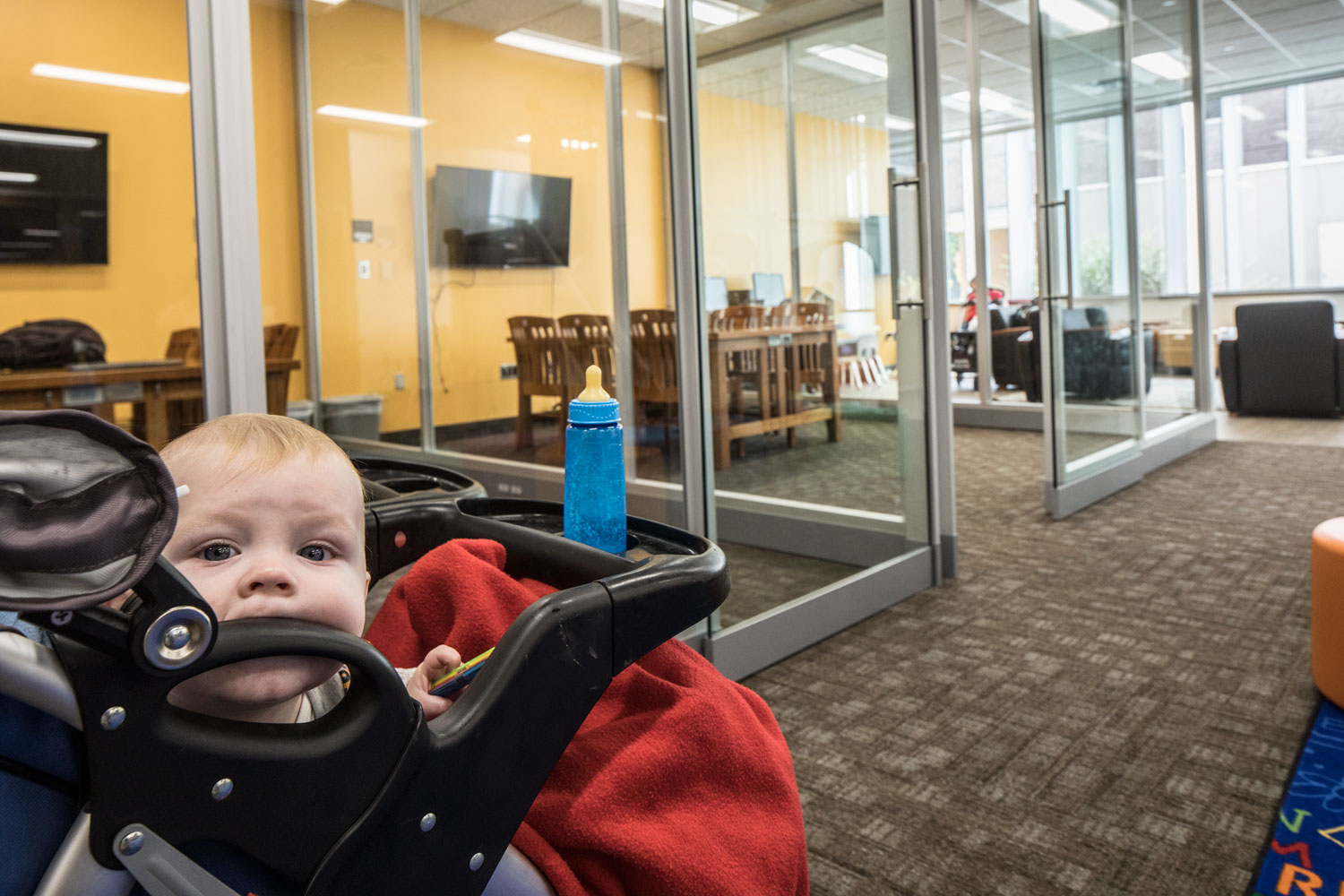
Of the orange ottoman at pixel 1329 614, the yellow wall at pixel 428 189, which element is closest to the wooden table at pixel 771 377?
the yellow wall at pixel 428 189

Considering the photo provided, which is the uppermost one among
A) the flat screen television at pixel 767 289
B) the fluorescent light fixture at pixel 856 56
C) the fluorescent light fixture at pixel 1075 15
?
the fluorescent light fixture at pixel 1075 15

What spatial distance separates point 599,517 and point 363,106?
3.22 metres

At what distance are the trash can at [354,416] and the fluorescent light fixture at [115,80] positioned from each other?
156 cm

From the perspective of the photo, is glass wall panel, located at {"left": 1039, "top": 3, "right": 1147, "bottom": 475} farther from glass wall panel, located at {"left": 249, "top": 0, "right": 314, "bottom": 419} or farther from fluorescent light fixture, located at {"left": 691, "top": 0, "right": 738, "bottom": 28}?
glass wall panel, located at {"left": 249, "top": 0, "right": 314, "bottom": 419}

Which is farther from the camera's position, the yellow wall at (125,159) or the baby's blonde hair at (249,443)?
the yellow wall at (125,159)

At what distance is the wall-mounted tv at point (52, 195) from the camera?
1.78 m

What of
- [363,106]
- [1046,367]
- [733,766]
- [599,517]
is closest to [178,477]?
[599,517]

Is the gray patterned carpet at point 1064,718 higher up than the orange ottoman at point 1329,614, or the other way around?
the orange ottoman at point 1329,614

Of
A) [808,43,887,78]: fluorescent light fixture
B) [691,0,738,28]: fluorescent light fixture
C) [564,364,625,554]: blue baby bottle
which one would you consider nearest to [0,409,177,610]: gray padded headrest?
[564,364,625,554]: blue baby bottle

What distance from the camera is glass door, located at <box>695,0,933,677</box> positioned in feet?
8.31

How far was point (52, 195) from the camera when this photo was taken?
1858mm

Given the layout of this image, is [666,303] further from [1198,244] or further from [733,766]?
[1198,244]

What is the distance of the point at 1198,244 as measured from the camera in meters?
5.70

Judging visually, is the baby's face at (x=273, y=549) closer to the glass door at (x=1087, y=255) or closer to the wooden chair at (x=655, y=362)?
the wooden chair at (x=655, y=362)
